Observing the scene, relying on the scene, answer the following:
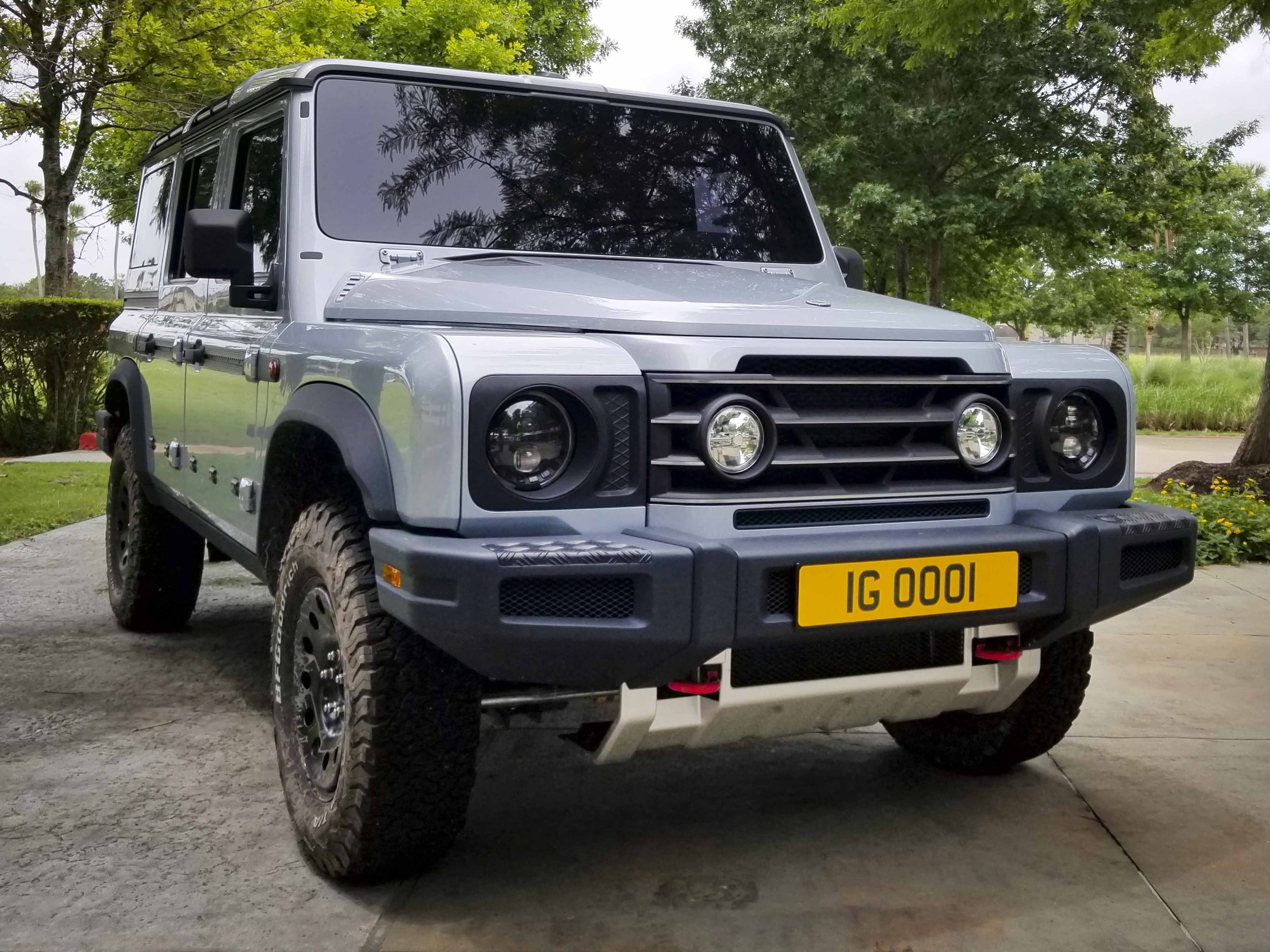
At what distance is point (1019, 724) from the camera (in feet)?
12.0

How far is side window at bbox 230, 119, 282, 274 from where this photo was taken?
12.3ft

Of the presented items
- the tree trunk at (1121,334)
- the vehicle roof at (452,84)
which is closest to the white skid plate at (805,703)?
the vehicle roof at (452,84)

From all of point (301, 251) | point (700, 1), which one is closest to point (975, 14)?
point (301, 251)

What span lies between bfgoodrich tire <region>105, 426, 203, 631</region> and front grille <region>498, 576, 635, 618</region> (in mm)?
3157

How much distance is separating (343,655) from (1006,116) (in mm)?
17507

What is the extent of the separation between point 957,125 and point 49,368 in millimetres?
12213

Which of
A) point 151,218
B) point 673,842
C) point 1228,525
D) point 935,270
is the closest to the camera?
point 673,842

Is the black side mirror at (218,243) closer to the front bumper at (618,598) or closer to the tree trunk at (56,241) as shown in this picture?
the front bumper at (618,598)

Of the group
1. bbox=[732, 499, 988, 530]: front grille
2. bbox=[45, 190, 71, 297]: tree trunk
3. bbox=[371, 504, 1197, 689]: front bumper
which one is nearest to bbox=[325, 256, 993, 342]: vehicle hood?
bbox=[732, 499, 988, 530]: front grille

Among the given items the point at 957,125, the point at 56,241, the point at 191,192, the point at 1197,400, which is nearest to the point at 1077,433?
the point at 191,192

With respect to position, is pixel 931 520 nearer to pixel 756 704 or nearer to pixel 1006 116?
pixel 756 704

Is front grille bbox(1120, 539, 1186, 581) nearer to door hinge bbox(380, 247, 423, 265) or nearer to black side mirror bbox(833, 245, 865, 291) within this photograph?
black side mirror bbox(833, 245, 865, 291)

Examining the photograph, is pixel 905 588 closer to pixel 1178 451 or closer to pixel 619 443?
pixel 619 443

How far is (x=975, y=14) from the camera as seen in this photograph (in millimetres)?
8273
